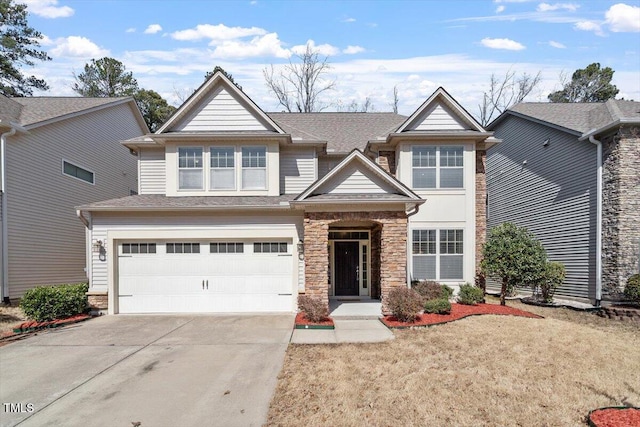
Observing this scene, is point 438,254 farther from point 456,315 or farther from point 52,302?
point 52,302

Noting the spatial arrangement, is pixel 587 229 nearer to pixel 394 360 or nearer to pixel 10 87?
pixel 394 360

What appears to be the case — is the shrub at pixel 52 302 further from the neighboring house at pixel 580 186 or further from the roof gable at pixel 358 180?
the neighboring house at pixel 580 186

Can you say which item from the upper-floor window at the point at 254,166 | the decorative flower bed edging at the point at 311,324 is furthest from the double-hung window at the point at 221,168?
the decorative flower bed edging at the point at 311,324

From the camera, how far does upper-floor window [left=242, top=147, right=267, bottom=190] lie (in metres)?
12.3

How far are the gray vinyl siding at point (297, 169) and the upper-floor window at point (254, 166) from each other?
2.87ft

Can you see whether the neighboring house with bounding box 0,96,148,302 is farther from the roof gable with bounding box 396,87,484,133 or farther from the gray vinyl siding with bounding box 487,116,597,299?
the gray vinyl siding with bounding box 487,116,597,299

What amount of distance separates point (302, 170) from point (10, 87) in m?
26.1

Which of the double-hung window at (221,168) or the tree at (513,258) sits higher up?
the double-hung window at (221,168)


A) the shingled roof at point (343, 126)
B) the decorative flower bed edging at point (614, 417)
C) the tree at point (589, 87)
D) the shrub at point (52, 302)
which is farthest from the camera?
the tree at point (589, 87)

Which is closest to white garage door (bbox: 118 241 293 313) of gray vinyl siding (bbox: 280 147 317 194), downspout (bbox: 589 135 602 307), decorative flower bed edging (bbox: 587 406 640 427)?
gray vinyl siding (bbox: 280 147 317 194)

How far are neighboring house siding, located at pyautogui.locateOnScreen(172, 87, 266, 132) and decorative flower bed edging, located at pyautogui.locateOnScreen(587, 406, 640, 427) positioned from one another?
1130 centimetres

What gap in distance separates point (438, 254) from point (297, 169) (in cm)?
621

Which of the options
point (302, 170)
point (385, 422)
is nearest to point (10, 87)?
point (302, 170)

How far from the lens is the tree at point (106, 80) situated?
3172 centimetres
